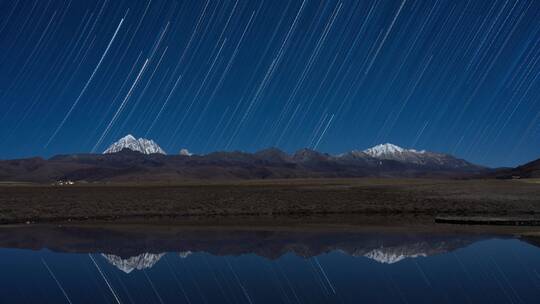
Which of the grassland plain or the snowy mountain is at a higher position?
the grassland plain

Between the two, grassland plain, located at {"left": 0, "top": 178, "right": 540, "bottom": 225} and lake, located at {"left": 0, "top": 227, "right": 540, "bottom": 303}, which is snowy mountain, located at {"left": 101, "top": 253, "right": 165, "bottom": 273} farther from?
grassland plain, located at {"left": 0, "top": 178, "right": 540, "bottom": 225}

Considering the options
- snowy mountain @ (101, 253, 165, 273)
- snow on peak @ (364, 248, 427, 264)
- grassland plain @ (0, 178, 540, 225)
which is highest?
grassland plain @ (0, 178, 540, 225)

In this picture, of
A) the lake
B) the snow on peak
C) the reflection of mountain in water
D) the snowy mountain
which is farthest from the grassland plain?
the snow on peak

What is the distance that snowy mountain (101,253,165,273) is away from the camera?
22470 millimetres

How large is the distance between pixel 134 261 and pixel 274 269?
244 inches

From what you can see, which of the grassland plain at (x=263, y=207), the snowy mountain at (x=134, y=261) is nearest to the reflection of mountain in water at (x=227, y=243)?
the snowy mountain at (x=134, y=261)

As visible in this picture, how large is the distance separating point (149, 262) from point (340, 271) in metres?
7.84

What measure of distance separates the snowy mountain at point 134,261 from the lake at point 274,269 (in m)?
0.05

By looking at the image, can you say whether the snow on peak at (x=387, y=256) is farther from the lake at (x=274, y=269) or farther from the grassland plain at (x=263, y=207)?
the grassland plain at (x=263, y=207)

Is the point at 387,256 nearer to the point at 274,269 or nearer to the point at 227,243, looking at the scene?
the point at 274,269

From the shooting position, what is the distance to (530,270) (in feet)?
65.7

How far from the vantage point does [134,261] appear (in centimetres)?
2406

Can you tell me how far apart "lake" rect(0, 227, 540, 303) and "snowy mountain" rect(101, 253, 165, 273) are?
0.05 meters

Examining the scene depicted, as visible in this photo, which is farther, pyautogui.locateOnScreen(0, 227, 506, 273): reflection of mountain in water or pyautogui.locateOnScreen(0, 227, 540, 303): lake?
pyautogui.locateOnScreen(0, 227, 506, 273): reflection of mountain in water
